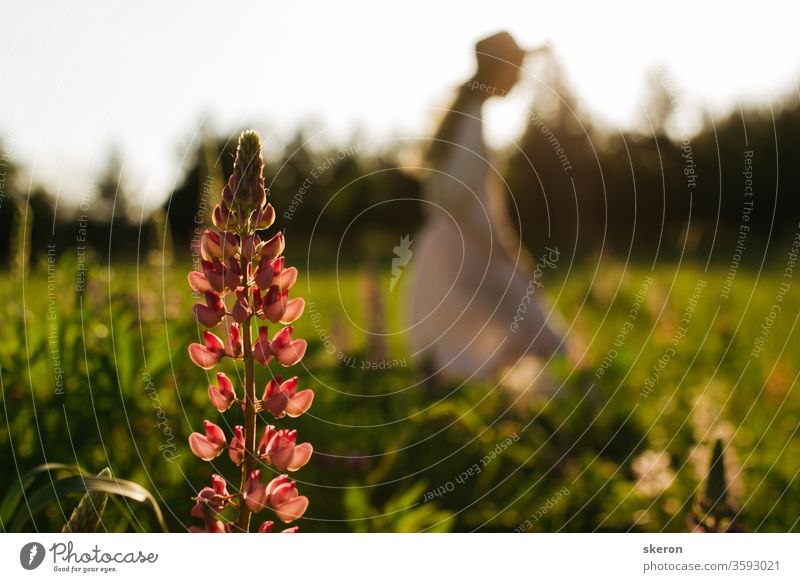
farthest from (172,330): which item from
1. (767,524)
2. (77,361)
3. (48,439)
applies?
(767,524)

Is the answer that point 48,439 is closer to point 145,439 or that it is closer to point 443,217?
point 145,439

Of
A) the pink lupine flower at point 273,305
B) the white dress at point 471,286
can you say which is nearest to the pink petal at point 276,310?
the pink lupine flower at point 273,305

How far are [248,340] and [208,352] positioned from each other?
0.05 meters

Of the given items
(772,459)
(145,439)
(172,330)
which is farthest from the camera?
(772,459)

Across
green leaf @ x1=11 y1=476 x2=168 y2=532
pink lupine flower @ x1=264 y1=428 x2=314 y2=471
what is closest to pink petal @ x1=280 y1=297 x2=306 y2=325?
pink lupine flower @ x1=264 y1=428 x2=314 y2=471

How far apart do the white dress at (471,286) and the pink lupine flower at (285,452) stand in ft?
A: 6.38

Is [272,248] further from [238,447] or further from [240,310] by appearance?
[238,447]

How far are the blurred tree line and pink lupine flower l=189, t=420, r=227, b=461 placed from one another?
2.42 ft

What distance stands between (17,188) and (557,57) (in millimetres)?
1481

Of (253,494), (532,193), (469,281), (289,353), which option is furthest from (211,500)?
(532,193)

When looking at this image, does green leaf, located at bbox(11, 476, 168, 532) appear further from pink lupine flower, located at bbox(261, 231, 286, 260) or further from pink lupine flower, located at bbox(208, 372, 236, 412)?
pink lupine flower, located at bbox(261, 231, 286, 260)

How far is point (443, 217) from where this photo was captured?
2980 mm

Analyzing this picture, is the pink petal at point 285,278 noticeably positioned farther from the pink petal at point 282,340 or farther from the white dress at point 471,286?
the white dress at point 471,286

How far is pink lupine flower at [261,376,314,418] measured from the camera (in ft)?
2.29
